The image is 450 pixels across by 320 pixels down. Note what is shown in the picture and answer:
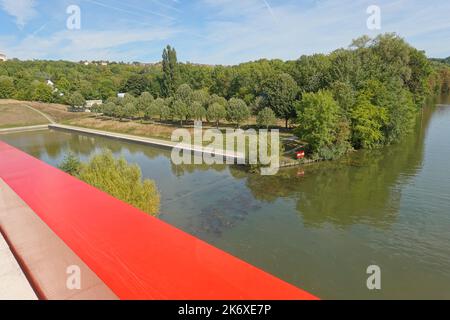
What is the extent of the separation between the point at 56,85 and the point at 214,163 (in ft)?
197

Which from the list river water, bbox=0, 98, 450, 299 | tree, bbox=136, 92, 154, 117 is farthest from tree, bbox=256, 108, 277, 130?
tree, bbox=136, 92, 154, 117

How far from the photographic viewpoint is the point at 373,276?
10.1m

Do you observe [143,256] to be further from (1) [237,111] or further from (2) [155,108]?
(2) [155,108]

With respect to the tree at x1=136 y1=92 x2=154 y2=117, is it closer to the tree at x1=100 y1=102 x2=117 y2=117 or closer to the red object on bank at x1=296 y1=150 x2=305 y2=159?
the tree at x1=100 y1=102 x2=117 y2=117

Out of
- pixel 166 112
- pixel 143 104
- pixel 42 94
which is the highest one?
pixel 42 94

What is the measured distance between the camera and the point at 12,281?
3141 millimetres

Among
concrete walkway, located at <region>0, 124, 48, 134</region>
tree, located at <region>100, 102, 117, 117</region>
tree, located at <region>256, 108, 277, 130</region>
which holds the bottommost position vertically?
concrete walkway, located at <region>0, 124, 48, 134</region>

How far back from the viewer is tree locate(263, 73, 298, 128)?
115ft

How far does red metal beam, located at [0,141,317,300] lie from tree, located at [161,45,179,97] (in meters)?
52.9

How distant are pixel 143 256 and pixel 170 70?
55.7 m

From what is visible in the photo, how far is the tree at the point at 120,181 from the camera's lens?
1248cm

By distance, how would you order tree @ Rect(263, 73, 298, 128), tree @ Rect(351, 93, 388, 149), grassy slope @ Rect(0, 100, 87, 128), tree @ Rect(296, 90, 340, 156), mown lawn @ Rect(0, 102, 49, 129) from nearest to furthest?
tree @ Rect(296, 90, 340, 156)
tree @ Rect(351, 93, 388, 149)
tree @ Rect(263, 73, 298, 128)
mown lawn @ Rect(0, 102, 49, 129)
grassy slope @ Rect(0, 100, 87, 128)

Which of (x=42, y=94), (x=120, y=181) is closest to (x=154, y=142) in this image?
(x=120, y=181)

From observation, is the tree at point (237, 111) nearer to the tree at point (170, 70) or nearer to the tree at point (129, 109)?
the tree at point (129, 109)
